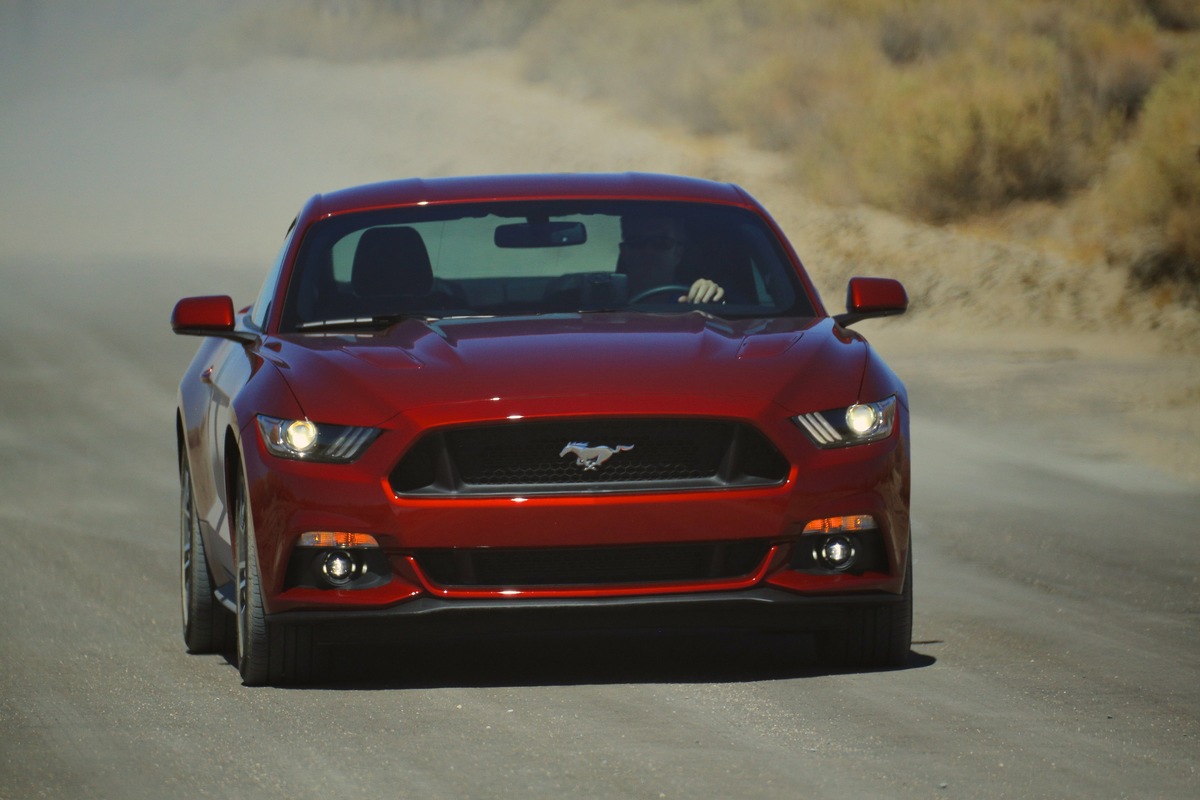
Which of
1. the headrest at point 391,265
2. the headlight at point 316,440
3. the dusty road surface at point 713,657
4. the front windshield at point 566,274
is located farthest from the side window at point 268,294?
the headlight at point 316,440

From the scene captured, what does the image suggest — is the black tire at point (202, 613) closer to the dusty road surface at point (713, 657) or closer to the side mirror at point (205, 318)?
the dusty road surface at point (713, 657)

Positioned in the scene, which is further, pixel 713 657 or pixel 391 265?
pixel 391 265

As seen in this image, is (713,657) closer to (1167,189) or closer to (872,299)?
(872,299)

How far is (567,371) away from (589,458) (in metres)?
0.32

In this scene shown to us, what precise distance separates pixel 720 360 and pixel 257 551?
4.86 ft

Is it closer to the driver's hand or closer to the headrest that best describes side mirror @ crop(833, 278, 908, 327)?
the driver's hand

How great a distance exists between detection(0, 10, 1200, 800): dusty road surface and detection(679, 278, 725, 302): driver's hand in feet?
3.92

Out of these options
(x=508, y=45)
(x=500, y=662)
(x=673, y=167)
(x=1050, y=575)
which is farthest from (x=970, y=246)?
(x=508, y=45)

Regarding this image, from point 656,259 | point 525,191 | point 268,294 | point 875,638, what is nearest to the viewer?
point 875,638

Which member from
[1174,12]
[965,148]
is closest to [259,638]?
[965,148]

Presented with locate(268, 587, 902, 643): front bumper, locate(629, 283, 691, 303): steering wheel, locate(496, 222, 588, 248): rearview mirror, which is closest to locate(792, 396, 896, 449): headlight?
locate(268, 587, 902, 643): front bumper

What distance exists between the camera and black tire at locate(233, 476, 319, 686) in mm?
7059

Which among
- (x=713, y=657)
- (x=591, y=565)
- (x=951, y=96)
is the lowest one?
(x=713, y=657)

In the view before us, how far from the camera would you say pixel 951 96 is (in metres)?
32.0
